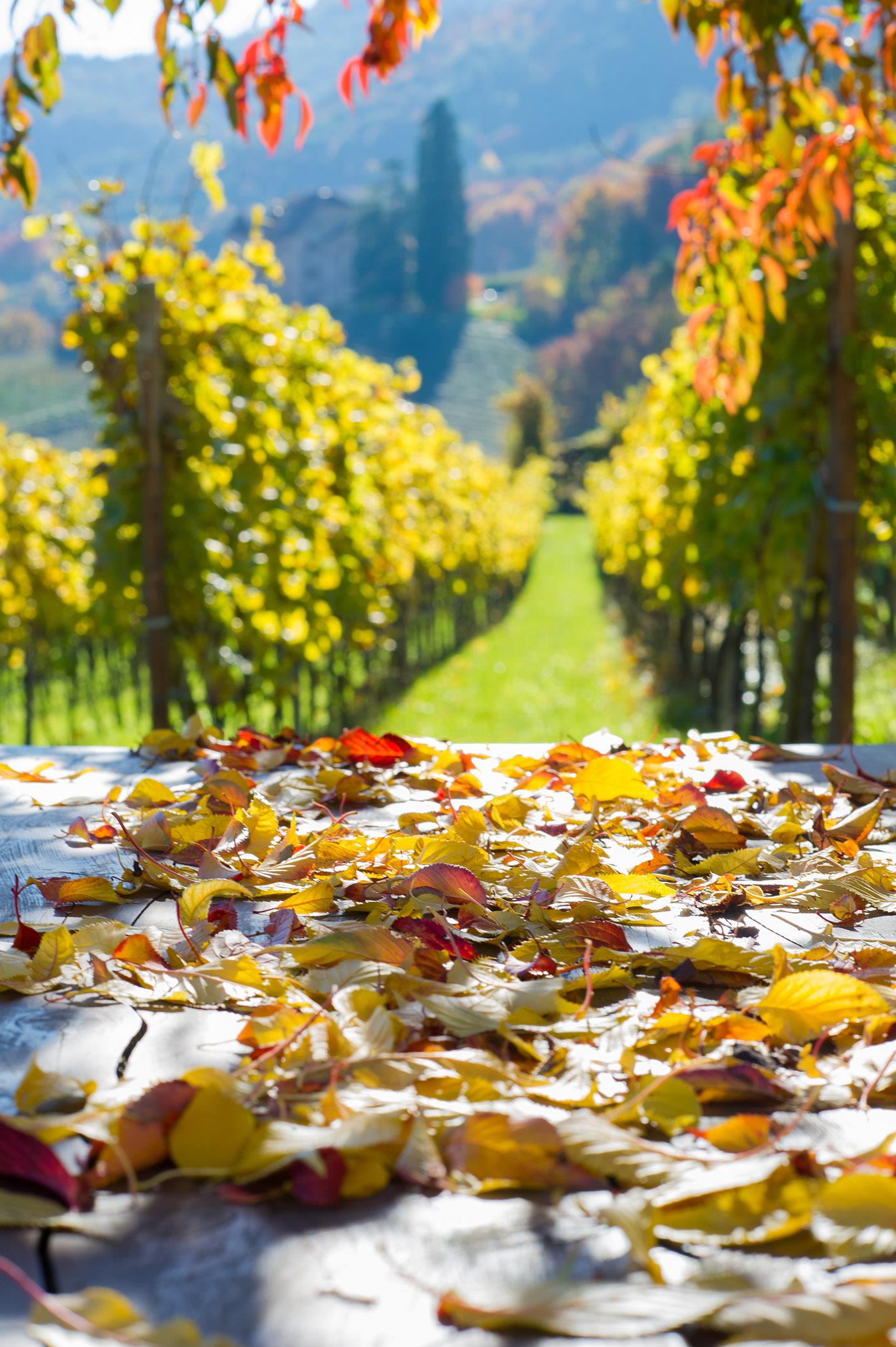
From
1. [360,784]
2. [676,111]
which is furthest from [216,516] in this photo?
[676,111]

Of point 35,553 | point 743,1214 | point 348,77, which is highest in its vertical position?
point 348,77

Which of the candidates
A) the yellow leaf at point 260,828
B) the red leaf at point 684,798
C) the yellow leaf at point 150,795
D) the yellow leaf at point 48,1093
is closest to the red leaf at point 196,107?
the yellow leaf at point 150,795

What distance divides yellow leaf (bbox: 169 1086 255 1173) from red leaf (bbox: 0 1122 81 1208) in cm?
7

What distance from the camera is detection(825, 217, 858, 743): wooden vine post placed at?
4055 millimetres

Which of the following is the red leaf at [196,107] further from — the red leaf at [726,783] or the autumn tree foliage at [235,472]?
the autumn tree foliage at [235,472]

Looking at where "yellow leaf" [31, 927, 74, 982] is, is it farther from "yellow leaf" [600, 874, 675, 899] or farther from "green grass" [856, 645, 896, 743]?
"green grass" [856, 645, 896, 743]

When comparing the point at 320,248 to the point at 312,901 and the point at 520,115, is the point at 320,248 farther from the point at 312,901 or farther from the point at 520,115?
the point at 312,901

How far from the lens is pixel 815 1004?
0.94 m

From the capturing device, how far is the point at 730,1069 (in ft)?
2.82

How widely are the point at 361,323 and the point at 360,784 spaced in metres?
107

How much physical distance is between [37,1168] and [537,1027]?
0.43m

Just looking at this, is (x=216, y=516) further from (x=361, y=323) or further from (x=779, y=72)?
(x=361, y=323)

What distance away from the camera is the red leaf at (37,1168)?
0.72 metres

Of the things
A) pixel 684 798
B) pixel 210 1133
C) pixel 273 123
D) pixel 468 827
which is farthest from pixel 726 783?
pixel 273 123
